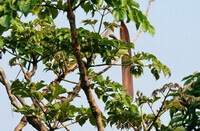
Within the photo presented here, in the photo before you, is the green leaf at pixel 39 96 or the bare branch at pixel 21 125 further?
the bare branch at pixel 21 125

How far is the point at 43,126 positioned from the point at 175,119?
1.24 m

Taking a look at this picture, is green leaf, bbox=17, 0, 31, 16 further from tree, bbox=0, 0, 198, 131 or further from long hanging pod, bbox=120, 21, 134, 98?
long hanging pod, bbox=120, 21, 134, 98

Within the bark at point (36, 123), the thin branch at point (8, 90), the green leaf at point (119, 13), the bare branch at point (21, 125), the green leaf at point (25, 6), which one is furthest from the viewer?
the bare branch at point (21, 125)

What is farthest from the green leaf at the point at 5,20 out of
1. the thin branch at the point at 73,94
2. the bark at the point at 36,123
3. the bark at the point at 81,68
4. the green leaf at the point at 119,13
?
the thin branch at the point at 73,94

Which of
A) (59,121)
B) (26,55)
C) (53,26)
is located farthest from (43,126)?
(53,26)

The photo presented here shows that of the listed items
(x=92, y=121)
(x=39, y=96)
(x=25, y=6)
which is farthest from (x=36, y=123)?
(x=25, y=6)

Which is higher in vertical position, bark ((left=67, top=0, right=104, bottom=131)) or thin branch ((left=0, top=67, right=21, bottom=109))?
thin branch ((left=0, top=67, right=21, bottom=109))

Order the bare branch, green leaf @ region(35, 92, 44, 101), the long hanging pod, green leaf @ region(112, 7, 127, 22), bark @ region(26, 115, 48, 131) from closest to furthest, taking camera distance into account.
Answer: green leaf @ region(112, 7, 127, 22) → green leaf @ region(35, 92, 44, 101) → bark @ region(26, 115, 48, 131) → the long hanging pod → the bare branch

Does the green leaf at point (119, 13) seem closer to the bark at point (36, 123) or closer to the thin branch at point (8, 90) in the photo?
the bark at point (36, 123)

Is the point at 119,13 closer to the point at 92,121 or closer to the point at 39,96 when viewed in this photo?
the point at 39,96

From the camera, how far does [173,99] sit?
3.56 metres

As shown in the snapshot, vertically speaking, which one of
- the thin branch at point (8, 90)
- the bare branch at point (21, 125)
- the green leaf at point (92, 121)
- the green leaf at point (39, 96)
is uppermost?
the thin branch at point (8, 90)

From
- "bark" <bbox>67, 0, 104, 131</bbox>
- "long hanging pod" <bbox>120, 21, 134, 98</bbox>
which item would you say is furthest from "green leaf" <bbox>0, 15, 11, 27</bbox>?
"long hanging pod" <bbox>120, 21, 134, 98</bbox>

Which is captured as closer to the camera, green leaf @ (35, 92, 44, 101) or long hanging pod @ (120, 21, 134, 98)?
green leaf @ (35, 92, 44, 101)
